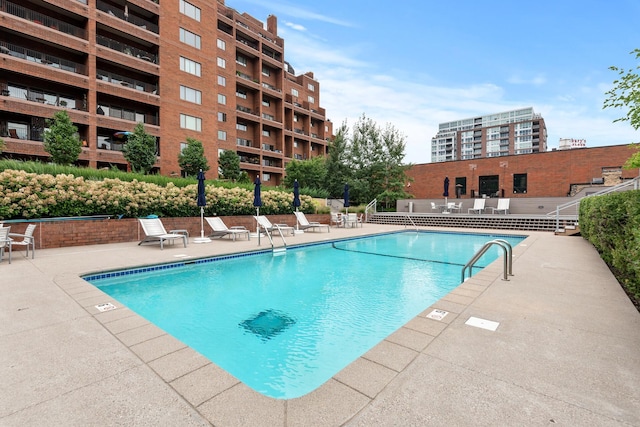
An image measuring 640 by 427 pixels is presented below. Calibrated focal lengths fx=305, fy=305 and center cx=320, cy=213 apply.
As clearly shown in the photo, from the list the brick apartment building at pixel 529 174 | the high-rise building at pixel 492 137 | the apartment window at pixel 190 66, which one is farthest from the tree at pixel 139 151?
the high-rise building at pixel 492 137

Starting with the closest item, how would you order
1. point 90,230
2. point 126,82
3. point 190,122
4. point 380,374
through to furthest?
point 380,374
point 90,230
point 126,82
point 190,122

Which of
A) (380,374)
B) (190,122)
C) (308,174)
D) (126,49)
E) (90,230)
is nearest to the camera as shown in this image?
(380,374)

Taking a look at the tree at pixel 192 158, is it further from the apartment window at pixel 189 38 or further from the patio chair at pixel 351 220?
the patio chair at pixel 351 220

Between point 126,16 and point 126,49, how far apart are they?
247 cm

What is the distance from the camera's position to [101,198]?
9695 millimetres

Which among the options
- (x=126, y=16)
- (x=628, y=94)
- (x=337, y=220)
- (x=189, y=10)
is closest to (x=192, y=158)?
(x=337, y=220)

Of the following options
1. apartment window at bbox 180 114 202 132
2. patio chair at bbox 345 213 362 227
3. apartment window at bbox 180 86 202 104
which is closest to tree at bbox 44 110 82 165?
apartment window at bbox 180 114 202 132

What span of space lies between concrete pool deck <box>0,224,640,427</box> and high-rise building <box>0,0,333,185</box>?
20266 millimetres

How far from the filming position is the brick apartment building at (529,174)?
1975 cm

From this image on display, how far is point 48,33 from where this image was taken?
18875mm

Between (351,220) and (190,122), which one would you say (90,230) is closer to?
(351,220)

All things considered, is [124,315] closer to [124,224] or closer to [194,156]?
[124,224]

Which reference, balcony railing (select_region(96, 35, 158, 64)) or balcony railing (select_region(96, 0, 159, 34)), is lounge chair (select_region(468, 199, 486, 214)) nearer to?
balcony railing (select_region(96, 35, 158, 64))

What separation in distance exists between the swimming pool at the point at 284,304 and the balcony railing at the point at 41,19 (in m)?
23.0
